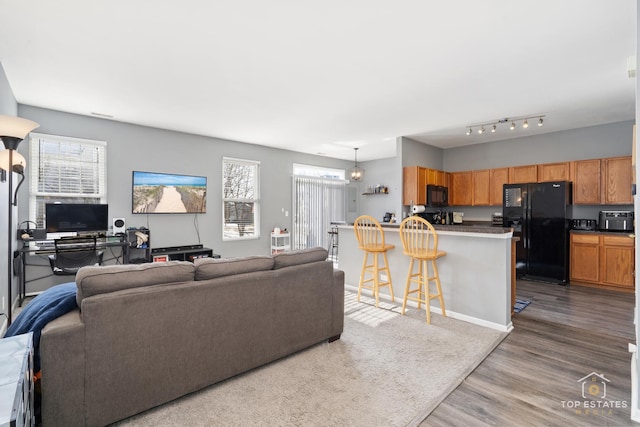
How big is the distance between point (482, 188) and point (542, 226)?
56.2 inches

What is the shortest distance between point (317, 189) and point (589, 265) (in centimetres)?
537

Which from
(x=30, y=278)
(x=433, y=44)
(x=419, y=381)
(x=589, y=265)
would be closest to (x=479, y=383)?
(x=419, y=381)

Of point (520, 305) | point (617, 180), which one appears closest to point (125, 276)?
point (520, 305)

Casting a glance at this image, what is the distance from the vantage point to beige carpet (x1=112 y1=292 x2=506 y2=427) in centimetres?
186

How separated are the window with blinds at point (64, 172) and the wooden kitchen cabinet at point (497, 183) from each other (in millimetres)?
6882

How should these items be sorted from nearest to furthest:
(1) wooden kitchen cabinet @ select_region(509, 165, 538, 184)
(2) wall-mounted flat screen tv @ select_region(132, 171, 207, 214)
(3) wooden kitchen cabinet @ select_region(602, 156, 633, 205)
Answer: (3) wooden kitchen cabinet @ select_region(602, 156, 633, 205), (2) wall-mounted flat screen tv @ select_region(132, 171, 207, 214), (1) wooden kitchen cabinet @ select_region(509, 165, 538, 184)

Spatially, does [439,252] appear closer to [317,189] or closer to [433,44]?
[433,44]

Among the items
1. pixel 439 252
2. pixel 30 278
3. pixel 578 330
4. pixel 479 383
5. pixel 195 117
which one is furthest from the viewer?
pixel 195 117

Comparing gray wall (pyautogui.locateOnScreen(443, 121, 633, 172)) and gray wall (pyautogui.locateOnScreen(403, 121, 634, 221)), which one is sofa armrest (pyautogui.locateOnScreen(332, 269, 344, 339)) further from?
gray wall (pyautogui.locateOnScreen(443, 121, 633, 172))

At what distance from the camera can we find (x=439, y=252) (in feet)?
11.8

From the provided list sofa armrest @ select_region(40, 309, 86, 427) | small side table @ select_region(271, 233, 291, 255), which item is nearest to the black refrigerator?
small side table @ select_region(271, 233, 291, 255)

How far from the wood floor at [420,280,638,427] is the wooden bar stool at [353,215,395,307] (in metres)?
1.49

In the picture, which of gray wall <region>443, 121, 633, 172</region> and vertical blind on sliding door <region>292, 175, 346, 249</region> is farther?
vertical blind on sliding door <region>292, 175, 346, 249</region>

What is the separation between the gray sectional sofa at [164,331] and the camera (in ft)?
5.30
